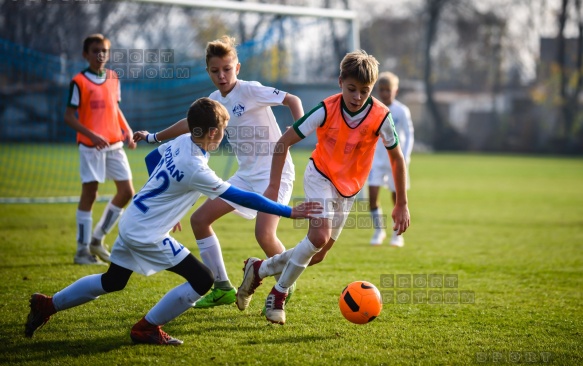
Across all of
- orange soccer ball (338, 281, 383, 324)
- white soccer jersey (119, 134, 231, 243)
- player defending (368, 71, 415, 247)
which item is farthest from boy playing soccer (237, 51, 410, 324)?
player defending (368, 71, 415, 247)

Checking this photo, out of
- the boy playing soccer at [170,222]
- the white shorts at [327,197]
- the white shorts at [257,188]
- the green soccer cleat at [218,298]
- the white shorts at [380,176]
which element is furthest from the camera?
the white shorts at [380,176]

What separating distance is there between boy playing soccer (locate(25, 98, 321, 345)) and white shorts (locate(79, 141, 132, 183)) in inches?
118

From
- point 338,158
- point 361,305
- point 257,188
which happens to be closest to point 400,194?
point 338,158

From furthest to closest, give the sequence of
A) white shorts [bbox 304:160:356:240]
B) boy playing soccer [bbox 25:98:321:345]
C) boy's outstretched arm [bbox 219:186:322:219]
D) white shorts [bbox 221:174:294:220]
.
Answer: white shorts [bbox 221:174:294:220] < white shorts [bbox 304:160:356:240] < boy playing soccer [bbox 25:98:321:345] < boy's outstretched arm [bbox 219:186:322:219]

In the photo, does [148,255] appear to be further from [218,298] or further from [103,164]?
[103,164]

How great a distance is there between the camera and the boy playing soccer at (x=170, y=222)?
4.04 m

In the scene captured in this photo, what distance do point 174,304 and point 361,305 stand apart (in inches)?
51.0

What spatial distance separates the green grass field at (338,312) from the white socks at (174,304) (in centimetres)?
19

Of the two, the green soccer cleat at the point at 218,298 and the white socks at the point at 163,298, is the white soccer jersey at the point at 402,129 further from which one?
the white socks at the point at 163,298

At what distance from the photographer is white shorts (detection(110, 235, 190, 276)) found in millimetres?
4055

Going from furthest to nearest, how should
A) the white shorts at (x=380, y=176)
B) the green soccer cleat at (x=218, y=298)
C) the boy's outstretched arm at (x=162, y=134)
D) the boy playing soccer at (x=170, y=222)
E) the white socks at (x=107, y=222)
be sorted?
the white shorts at (x=380, y=176)
the white socks at (x=107, y=222)
the boy's outstretched arm at (x=162, y=134)
the green soccer cleat at (x=218, y=298)
the boy playing soccer at (x=170, y=222)

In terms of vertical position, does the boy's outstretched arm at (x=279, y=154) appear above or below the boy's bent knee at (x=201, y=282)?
above

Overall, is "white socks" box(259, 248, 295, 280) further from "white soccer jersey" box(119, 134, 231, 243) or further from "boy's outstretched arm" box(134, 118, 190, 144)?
"boy's outstretched arm" box(134, 118, 190, 144)

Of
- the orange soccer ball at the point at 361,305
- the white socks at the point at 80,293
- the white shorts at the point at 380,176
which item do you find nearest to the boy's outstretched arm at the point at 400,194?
the orange soccer ball at the point at 361,305
